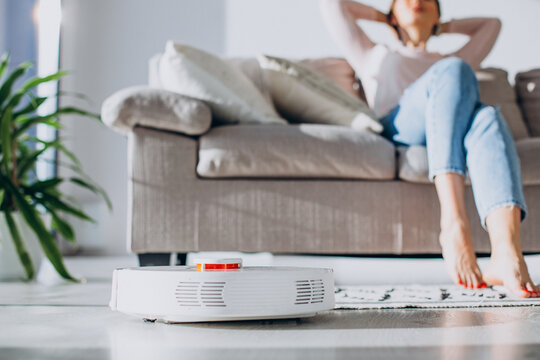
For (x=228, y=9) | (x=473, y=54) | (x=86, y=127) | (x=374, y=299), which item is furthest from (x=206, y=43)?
(x=374, y=299)

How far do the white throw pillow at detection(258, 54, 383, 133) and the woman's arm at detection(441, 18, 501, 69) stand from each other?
27.9 inches

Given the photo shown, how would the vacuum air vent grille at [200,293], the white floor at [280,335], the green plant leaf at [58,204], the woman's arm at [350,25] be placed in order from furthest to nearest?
1. the woman's arm at [350,25]
2. the green plant leaf at [58,204]
3. the vacuum air vent grille at [200,293]
4. the white floor at [280,335]

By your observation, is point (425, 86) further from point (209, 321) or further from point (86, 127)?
point (86, 127)

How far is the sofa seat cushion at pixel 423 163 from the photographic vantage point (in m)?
1.78

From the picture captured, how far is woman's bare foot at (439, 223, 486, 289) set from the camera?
1.29 meters

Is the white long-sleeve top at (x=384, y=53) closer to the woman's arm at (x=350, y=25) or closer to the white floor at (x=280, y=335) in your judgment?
the woman's arm at (x=350, y=25)

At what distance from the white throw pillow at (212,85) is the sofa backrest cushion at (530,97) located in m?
1.24

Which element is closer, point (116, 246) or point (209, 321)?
point (209, 321)

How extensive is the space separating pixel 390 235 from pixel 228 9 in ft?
7.73

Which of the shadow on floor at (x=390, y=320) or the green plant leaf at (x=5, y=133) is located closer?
the shadow on floor at (x=390, y=320)

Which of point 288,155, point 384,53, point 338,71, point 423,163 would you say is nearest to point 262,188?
point 288,155

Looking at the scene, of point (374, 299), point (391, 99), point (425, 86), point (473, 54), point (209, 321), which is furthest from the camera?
point (473, 54)

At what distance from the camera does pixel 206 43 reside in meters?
3.70

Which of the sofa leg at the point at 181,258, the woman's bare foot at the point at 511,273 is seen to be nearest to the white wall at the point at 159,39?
the sofa leg at the point at 181,258
